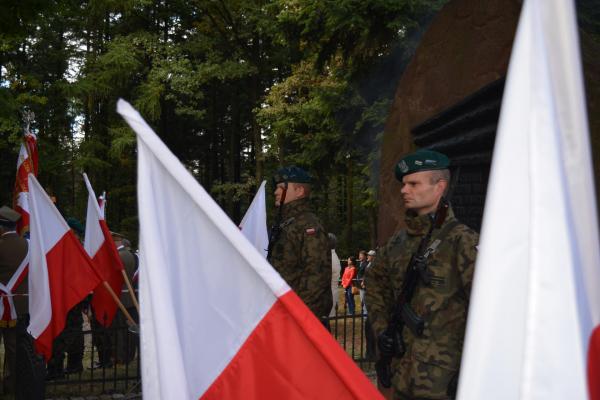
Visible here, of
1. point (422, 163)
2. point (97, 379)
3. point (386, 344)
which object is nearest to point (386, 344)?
point (386, 344)

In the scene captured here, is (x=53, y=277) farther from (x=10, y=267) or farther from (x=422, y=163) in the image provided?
(x=422, y=163)

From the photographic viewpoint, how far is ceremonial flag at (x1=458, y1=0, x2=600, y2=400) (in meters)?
1.25

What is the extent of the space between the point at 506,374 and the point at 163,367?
1.22 metres

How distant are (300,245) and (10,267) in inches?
150

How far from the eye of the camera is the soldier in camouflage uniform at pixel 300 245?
5.27 metres

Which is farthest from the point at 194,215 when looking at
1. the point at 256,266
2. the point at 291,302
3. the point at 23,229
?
the point at 23,229

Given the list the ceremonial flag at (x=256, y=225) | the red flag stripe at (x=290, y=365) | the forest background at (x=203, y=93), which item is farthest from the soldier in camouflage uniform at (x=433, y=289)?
the forest background at (x=203, y=93)

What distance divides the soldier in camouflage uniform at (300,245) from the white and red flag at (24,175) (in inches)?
148

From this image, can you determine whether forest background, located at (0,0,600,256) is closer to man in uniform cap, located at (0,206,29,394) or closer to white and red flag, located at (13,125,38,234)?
white and red flag, located at (13,125,38,234)

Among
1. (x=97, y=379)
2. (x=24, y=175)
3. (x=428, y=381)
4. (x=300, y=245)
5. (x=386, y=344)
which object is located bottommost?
(x=97, y=379)

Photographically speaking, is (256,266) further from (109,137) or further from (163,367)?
(109,137)

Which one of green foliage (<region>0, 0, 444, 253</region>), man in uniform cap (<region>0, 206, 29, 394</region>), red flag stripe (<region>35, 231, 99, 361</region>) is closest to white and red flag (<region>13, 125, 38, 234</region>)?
man in uniform cap (<region>0, 206, 29, 394</region>)

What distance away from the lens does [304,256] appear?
5.32 metres

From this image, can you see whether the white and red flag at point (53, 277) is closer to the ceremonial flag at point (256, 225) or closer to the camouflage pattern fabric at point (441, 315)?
the ceremonial flag at point (256, 225)
